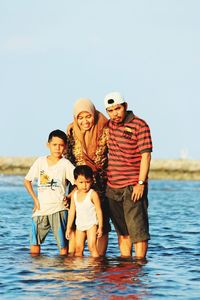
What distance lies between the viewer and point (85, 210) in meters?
9.80

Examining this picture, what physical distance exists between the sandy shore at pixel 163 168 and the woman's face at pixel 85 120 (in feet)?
135

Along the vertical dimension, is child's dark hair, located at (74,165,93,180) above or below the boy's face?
below

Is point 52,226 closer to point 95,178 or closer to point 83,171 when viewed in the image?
point 95,178

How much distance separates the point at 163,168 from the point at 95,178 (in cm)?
4241

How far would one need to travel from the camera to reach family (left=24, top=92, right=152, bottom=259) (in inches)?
375

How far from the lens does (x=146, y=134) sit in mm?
9430

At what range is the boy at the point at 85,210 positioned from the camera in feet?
31.6

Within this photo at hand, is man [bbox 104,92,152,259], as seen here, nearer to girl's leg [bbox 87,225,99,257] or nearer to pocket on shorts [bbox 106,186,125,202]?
pocket on shorts [bbox 106,186,125,202]

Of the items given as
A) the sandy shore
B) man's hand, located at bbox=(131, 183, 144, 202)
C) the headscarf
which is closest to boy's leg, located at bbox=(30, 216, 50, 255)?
the headscarf

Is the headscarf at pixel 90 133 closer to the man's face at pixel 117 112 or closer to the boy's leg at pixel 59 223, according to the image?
the man's face at pixel 117 112

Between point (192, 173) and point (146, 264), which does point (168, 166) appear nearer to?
point (192, 173)

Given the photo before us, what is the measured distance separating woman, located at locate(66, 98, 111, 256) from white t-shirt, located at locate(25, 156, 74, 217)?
8.2 inches

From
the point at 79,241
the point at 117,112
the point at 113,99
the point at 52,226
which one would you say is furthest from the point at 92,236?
the point at 113,99

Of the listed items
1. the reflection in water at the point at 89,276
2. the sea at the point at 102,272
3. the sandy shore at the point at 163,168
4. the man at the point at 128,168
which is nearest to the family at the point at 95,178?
the man at the point at 128,168
